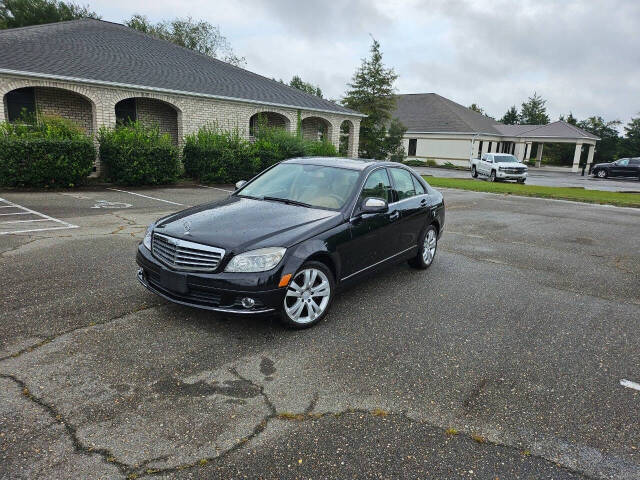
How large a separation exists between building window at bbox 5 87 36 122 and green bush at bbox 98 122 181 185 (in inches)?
149

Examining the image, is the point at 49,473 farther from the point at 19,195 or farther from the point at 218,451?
the point at 19,195

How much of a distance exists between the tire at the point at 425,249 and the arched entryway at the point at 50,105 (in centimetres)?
1472

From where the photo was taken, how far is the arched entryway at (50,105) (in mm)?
16312

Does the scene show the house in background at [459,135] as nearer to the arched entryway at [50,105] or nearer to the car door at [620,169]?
the car door at [620,169]

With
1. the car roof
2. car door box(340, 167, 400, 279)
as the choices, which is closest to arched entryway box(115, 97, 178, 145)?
the car roof

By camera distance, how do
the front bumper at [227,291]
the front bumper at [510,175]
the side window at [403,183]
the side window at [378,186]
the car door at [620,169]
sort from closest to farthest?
the front bumper at [227,291] < the side window at [378,186] < the side window at [403,183] < the front bumper at [510,175] < the car door at [620,169]

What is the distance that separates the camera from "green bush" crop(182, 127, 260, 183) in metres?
16.8

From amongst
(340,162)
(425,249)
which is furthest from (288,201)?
(425,249)

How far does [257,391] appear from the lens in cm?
325

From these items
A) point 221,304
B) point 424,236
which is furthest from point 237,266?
point 424,236

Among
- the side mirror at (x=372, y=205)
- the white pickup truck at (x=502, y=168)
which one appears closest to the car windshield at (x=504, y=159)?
the white pickup truck at (x=502, y=168)

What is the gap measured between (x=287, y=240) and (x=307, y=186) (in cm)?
142

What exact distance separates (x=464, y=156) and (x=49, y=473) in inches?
1739

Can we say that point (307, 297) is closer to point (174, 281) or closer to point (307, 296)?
point (307, 296)
